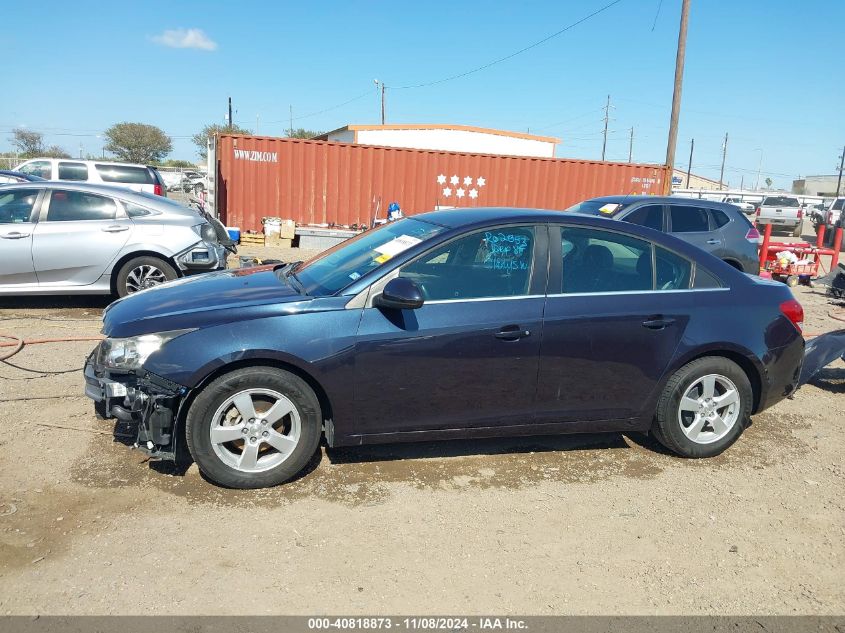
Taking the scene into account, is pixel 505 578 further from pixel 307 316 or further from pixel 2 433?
pixel 2 433

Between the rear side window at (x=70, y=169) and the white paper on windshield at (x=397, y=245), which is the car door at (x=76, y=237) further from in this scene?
the rear side window at (x=70, y=169)

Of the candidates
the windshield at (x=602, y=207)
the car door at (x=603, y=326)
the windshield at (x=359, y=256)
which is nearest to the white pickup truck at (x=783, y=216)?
the windshield at (x=602, y=207)

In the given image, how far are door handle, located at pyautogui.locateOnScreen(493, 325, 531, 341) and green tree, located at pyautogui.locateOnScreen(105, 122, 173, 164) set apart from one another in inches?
2579

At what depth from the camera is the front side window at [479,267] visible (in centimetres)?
388

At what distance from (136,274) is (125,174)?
1018 centimetres

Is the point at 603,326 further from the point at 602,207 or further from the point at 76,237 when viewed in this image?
the point at 76,237

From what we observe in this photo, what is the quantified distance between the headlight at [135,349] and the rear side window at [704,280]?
3.17 metres

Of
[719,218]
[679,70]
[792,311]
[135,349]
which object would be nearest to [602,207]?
[719,218]

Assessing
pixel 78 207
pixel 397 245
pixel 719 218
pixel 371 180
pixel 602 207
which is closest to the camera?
pixel 397 245

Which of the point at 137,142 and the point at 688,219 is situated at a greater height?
the point at 137,142

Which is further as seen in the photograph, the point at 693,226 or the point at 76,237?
the point at 693,226

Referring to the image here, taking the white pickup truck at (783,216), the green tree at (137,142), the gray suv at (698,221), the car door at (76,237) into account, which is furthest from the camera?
the green tree at (137,142)

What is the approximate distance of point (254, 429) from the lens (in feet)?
11.9

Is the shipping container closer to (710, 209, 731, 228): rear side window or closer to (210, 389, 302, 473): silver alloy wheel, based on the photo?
(710, 209, 731, 228): rear side window
